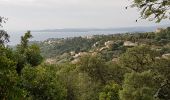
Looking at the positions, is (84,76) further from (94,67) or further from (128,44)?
(128,44)

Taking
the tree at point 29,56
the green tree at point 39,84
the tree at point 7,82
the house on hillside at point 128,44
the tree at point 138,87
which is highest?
the tree at point 7,82

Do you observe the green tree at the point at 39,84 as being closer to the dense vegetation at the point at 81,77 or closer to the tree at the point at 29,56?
the dense vegetation at the point at 81,77

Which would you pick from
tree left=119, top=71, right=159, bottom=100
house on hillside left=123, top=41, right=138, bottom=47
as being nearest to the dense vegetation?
tree left=119, top=71, right=159, bottom=100

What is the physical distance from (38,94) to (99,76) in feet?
139

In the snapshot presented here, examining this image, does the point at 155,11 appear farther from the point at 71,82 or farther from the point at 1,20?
the point at 71,82

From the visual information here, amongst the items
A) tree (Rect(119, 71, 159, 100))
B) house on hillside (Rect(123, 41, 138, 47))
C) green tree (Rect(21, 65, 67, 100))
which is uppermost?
green tree (Rect(21, 65, 67, 100))

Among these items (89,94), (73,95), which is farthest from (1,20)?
(89,94)

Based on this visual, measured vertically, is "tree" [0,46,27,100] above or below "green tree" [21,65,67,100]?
above

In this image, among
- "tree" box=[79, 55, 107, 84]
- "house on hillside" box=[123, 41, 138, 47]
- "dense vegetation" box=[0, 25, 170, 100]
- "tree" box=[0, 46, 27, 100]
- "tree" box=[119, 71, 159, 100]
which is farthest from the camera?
"house on hillside" box=[123, 41, 138, 47]

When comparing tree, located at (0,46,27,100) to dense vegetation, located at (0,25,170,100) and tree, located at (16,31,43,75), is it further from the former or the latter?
tree, located at (16,31,43,75)

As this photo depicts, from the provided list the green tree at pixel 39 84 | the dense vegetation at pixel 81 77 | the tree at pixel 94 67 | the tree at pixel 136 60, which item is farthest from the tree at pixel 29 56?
the tree at pixel 136 60

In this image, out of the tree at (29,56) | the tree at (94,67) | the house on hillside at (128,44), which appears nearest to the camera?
the tree at (29,56)

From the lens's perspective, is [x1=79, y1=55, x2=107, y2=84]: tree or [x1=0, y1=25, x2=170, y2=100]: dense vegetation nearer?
[x1=0, y1=25, x2=170, y2=100]: dense vegetation

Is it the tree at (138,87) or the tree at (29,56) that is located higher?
the tree at (29,56)
